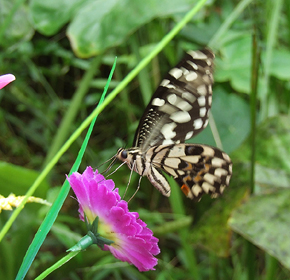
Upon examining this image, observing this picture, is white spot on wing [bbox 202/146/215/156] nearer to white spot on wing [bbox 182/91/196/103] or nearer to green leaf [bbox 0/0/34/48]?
white spot on wing [bbox 182/91/196/103]

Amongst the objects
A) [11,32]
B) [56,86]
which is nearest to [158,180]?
[11,32]

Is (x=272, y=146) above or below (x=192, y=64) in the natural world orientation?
below

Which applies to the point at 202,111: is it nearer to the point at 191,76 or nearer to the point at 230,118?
the point at 191,76

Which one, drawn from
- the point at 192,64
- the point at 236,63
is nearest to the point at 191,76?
the point at 192,64

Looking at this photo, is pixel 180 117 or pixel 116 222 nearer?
pixel 116 222

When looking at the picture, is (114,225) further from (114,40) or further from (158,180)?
(114,40)
